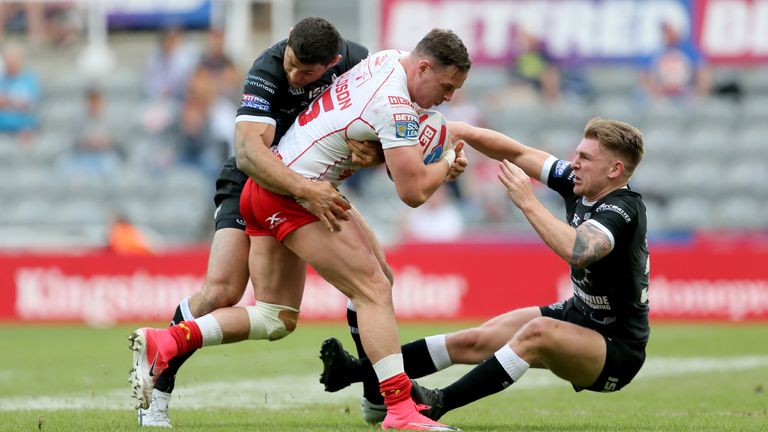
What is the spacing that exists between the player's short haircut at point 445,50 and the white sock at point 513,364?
1.58 m

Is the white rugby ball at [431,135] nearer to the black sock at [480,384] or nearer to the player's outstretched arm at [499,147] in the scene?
the player's outstretched arm at [499,147]

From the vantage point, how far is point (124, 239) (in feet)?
54.5

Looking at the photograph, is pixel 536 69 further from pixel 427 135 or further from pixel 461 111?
pixel 427 135

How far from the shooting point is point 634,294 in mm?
6855

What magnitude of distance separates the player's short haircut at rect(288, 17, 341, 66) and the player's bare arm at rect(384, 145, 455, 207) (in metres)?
0.68

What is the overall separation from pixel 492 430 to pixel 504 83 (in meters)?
13.6

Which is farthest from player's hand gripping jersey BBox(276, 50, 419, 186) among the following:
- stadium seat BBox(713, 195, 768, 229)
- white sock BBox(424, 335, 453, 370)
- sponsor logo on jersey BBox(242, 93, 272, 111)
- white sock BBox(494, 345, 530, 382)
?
stadium seat BBox(713, 195, 768, 229)

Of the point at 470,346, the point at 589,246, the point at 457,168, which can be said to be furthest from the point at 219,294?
the point at 589,246

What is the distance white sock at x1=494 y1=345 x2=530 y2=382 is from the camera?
265 inches

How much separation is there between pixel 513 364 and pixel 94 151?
44.2 feet

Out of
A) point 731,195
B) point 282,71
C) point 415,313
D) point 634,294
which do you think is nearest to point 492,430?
point 634,294

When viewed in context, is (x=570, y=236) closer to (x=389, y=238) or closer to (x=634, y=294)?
(x=634, y=294)

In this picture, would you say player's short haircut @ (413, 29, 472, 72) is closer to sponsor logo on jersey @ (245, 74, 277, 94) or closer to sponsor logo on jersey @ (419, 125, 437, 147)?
sponsor logo on jersey @ (419, 125, 437, 147)

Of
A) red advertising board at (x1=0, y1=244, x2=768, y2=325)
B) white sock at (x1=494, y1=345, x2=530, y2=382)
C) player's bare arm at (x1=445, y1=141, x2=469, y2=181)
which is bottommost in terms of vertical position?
red advertising board at (x1=0, y1=244, x2=768, y2=325)
